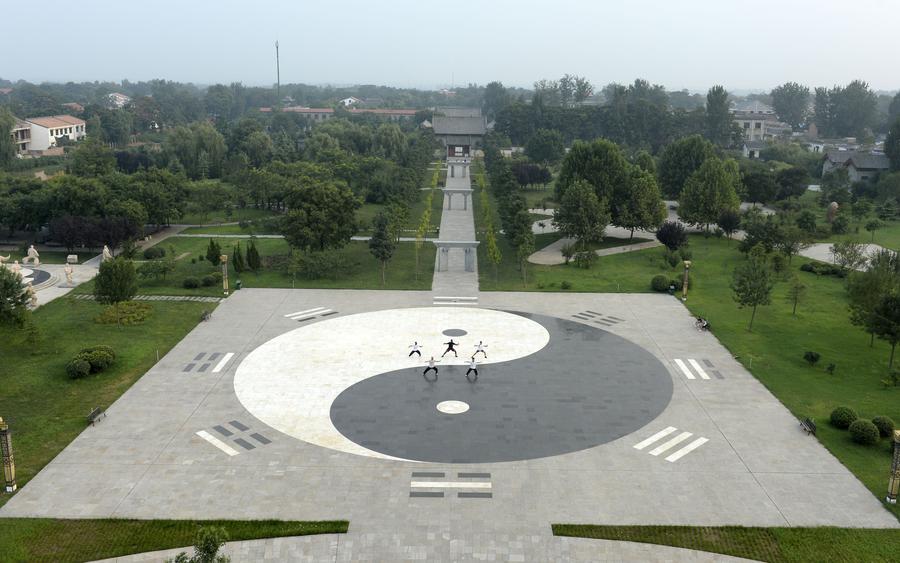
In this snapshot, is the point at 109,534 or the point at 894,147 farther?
the point at 894,147

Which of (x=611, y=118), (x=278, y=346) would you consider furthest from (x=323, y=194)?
(x=611, y=118)

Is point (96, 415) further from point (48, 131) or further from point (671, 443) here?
point (48, 131)

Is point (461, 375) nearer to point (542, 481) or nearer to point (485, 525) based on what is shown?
point (542, 481)

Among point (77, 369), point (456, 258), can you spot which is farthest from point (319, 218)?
point (77, 369)

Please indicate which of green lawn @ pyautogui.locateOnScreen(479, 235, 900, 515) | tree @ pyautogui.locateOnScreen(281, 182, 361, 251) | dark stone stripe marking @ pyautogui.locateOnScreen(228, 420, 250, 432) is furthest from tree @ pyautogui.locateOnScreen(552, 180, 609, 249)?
dark stone stripe marking @ pyautogui.locateOnScreen(228, 420, 250, 432)

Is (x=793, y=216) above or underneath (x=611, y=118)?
underneath

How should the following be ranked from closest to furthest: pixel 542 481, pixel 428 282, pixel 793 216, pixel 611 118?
pixel 542 481
pixel 428 282
pixel 793 216
pixel 611 118

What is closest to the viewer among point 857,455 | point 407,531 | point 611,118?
point 407,531
